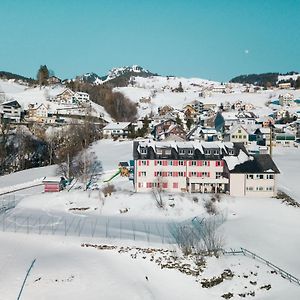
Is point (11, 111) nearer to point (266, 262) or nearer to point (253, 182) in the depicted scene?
point (253, 182)

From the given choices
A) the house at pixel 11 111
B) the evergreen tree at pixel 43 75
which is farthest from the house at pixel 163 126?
the evergreen tree at pixel 43 75

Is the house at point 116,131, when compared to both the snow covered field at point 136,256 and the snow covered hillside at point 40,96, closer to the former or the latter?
the snow covered hillside at point 40,96

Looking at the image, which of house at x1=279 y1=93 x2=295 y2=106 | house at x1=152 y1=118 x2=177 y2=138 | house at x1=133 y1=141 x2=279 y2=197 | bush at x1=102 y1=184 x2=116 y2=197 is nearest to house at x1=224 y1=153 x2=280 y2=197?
house at x1=133 y1=141 x2=279 y2=197

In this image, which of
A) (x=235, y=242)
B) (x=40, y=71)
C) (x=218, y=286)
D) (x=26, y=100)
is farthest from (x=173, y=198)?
(x=40, y=71)

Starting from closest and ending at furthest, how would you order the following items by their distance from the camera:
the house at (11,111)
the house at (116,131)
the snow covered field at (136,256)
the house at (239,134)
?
the snow covered field at (136,256) < the house at (239,134) < the house at (116,131) < the house at (11,111)

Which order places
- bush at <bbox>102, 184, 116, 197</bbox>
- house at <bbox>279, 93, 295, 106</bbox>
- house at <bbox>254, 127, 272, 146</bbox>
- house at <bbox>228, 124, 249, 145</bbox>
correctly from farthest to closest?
house at <bbox>279, 93, 295, 106</bbox>
house at <bbox>254, 127, 272, 146</bbox>
house at <bbox>228, 124, 249, 145</bbox>
bush at <bbox>102, 184, 116, 197</bbox>

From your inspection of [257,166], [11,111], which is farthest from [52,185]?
[11,111]

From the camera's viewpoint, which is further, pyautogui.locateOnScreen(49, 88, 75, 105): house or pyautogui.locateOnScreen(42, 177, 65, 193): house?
pyautogui.locateOnScreen(49, 88, 75, 105): house

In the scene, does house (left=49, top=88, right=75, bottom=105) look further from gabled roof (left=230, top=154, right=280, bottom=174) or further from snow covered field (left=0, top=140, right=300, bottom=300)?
gabled roof (left=230, top=154, right=280, bottom=174)
